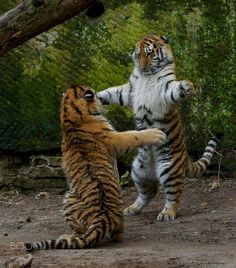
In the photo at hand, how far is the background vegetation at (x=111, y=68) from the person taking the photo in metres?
9.37

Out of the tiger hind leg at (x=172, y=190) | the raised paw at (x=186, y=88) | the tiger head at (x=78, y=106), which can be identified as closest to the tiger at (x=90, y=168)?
the tiger head at (x=78, y=106)

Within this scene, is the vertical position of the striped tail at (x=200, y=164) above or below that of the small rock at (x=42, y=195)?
above

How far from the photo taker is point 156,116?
768cm

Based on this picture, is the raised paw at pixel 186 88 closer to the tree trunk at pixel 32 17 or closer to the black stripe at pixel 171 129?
the black stripe at pixel 171 129

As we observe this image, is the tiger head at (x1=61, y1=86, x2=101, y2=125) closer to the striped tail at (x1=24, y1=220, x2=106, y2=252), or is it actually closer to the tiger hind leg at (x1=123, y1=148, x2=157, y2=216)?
the striped tail at (x1=24, y1=220, x2=106, y2=252)

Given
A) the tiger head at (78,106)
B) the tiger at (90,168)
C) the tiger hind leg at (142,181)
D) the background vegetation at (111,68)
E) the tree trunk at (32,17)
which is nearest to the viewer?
the tree trunk at (32,17)

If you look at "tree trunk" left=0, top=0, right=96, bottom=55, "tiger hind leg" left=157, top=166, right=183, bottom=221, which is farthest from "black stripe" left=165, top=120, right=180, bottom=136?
"tree trunk" left=0, top=0, right=96, bottom=55

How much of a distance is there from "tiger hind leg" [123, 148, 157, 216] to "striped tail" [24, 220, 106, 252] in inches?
68.3

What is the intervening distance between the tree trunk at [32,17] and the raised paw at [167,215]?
9.59 ft

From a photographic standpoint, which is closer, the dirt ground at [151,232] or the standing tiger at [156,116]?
the dirt ground at [151,232]

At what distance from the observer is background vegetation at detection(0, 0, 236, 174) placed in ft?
30.7

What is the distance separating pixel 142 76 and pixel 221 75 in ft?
5.86

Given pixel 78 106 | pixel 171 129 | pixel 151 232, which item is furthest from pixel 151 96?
pixel 151 232

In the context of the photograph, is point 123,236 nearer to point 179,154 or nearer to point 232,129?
point 179,154
